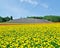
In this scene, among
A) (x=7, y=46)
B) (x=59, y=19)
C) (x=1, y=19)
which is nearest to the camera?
(x=7, y=46)

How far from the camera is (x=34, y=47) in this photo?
8.10 metres

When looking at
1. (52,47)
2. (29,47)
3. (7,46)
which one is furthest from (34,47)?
(7,46)

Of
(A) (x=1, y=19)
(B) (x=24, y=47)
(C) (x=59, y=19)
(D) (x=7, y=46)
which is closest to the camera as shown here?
(B) (x=24, y=47)

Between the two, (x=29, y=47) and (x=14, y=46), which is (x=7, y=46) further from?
(x=29, y=47)

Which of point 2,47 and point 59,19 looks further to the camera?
point 59,19

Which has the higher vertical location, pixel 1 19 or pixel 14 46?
pixel 14 46

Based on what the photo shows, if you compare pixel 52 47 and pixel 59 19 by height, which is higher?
pixel 52 47

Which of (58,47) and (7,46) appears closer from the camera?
(58,47)

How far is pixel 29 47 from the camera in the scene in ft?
26.6

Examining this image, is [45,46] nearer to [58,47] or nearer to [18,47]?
[58,47]

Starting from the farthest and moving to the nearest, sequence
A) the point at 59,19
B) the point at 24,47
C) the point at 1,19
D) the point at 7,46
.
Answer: the point at 59,19, the point at 1,19, the point at 7,46, the point at 24,47

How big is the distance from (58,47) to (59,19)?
112 m

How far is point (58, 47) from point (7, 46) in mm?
2141

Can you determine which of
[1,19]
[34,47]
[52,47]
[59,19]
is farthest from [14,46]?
[59,19]
